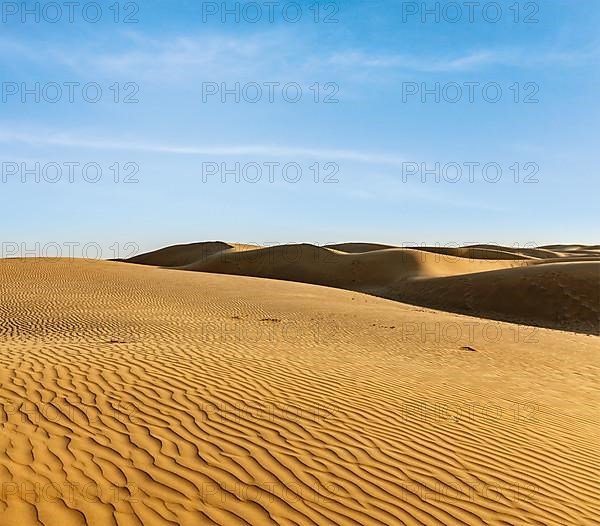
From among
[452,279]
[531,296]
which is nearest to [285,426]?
[531,296]

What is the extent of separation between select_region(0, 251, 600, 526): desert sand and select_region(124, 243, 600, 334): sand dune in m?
12.4

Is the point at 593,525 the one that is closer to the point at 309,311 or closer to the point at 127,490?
the point at 127,490

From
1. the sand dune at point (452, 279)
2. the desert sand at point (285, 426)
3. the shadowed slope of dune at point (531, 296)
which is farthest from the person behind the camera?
the sand dune at point (452, 279)

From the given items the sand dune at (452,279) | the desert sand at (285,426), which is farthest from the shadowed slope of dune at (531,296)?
the desert sand at (285,426)

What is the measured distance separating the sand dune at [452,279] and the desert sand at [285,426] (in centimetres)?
1243

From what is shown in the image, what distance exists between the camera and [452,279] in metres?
32.9

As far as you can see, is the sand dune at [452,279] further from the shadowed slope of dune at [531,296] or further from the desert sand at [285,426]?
the desert sand at [285,426]

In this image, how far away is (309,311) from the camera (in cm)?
1906

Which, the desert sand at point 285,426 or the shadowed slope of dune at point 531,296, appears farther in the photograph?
the shadowed slope of dune at point 531,296

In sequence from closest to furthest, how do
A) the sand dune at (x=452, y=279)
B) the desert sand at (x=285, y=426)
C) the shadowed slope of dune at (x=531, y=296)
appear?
the desert sand at (x=285, y=426) → the shadowed slope of dune at (x=531, y=296) → the sand dune at (x=452, y=279)

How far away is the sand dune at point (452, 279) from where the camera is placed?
26.1m

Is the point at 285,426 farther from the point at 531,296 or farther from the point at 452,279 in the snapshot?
the point at 452,279

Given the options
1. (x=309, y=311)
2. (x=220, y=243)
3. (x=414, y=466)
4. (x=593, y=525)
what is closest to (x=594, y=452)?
(x=593, y=525)

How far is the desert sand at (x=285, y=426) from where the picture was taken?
169 inches
